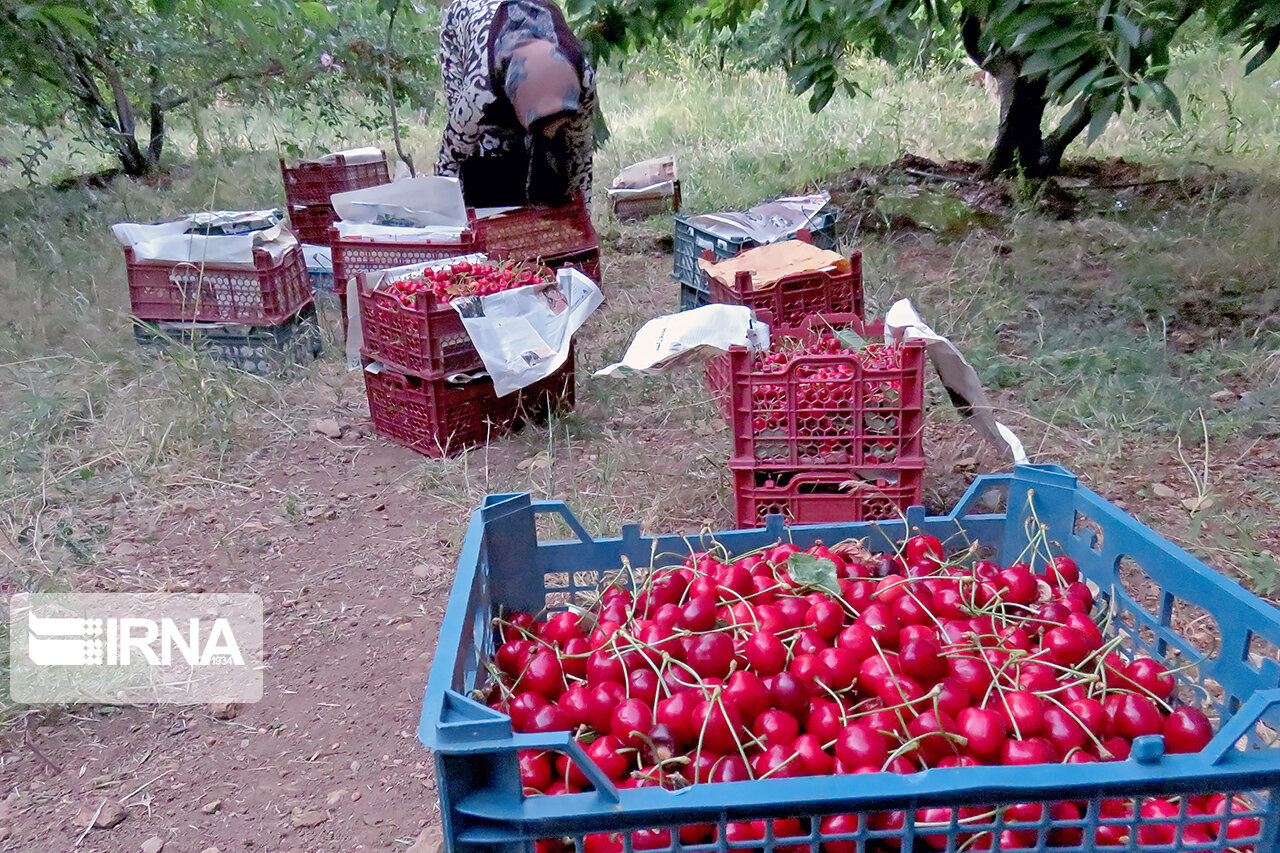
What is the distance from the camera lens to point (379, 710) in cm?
231

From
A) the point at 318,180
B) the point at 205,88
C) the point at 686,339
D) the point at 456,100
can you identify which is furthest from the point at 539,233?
the point at 205,88

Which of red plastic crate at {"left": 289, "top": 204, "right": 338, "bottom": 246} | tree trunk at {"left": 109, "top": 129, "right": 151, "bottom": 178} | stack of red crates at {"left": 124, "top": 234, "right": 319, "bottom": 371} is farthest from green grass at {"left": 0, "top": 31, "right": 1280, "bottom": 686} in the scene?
red plastic crate at {"left": 289, "top": 204, "right": 338, "bottom": 246}

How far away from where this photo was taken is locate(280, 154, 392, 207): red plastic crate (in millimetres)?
6156

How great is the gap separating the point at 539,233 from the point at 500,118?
0.61 m

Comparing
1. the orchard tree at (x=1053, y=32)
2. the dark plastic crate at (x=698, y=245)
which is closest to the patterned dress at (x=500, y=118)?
the orchard tree at (x=1053, y=32)

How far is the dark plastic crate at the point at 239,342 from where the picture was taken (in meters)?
4.49

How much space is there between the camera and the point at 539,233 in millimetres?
5031

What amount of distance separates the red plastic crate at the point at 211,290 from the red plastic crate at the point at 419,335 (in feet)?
2.82

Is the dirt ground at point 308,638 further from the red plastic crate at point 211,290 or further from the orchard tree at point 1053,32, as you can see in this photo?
the orchard tree at point 1053,32

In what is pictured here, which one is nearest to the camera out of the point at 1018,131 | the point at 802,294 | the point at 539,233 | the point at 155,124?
the point at 802,294

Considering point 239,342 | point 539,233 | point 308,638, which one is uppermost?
point 539,233

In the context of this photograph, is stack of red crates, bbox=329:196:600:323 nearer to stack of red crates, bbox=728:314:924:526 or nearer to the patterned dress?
the patterned dress

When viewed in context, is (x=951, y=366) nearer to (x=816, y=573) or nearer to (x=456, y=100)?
(x=816, y=573)

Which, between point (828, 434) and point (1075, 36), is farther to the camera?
point (1075, 36)
